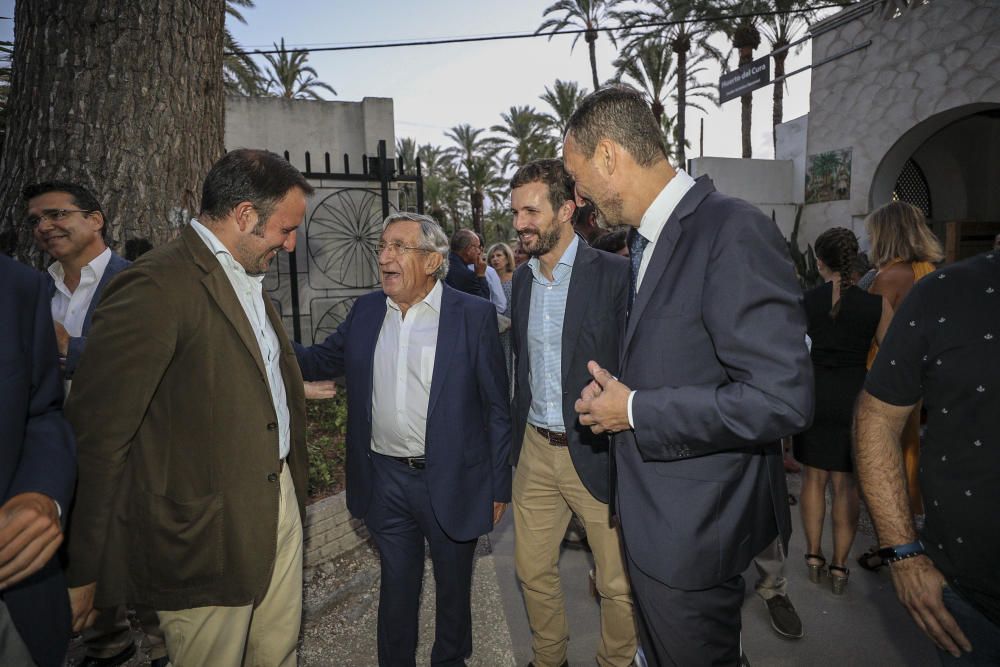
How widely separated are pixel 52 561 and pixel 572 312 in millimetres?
2082

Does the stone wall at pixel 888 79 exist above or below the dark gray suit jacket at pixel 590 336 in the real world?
above

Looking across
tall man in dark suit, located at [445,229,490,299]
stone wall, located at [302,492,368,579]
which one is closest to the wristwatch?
stone wall, located at [302,492,368,579]

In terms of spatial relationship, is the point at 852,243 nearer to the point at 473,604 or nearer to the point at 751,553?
the point at 751,553

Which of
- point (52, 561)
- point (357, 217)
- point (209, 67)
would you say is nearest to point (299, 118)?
point (357, 217)

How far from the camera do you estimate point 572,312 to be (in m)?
2.78

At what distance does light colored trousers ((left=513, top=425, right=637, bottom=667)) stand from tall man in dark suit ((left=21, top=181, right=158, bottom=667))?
1.96m

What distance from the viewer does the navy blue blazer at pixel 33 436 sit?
1357 mm

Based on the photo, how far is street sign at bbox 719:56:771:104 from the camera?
1296 cm

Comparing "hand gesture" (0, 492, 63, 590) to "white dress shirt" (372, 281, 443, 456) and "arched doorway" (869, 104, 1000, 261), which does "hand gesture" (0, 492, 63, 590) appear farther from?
"arched doorway" (869, 104, 1000, 261)

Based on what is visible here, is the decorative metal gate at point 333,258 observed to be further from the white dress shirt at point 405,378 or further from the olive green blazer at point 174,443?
the olive green blazer at point 174,443

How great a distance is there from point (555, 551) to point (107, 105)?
393 cm

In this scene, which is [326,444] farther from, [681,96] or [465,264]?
[681,96]

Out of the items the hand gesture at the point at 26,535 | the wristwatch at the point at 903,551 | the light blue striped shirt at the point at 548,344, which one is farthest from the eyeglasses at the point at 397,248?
the wristwatch at the point at 903,551

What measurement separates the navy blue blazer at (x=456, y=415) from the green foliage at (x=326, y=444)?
1.18 metres
